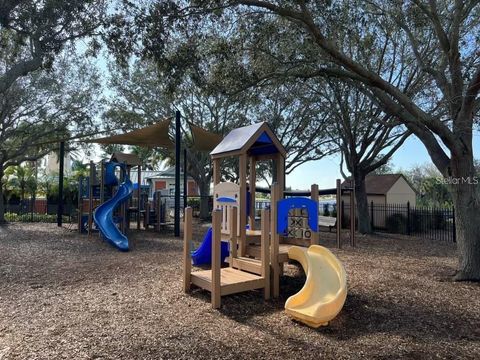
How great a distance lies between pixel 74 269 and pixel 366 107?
1207 centimetres

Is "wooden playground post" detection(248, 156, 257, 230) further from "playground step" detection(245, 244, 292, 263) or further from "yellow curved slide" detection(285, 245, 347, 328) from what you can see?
"yellow curved slide" detection(285, 245, 347, 328)

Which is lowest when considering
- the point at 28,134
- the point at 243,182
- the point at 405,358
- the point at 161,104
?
the point at 405,358

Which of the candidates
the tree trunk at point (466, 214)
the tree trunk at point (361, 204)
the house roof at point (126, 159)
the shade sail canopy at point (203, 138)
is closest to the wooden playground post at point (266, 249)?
the tree trunk at point (466, 214)

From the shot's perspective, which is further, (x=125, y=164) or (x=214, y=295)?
(x=125, y=164)

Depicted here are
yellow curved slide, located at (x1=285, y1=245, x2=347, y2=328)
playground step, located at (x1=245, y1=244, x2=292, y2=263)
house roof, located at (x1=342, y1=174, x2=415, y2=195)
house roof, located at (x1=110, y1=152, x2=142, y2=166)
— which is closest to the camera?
yellow curved slide, located at (x1=285, y1=245, x2=347, y2=328)

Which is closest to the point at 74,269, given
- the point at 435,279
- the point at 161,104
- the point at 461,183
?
the point at 435,279

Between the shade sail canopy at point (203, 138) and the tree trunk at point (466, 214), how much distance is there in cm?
781

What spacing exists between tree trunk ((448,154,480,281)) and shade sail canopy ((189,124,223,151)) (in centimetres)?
781

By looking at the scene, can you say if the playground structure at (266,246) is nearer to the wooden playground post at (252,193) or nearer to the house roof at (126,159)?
the wooden playground post at (252,193)

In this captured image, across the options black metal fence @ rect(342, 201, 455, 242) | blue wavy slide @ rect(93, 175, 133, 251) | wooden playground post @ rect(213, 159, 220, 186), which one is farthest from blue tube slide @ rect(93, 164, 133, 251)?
black metal fence @ rect(342, 201, 455, 242)

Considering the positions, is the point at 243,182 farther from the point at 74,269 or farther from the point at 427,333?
the point at 74,269

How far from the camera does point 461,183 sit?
21.5 ft

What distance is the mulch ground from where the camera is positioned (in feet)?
11.6

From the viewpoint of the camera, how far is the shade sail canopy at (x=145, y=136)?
11930mm
